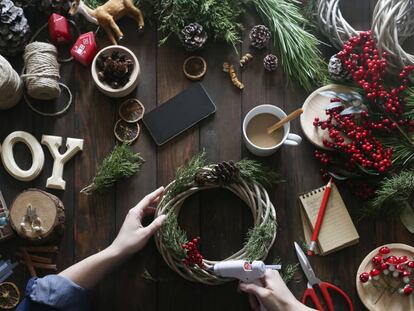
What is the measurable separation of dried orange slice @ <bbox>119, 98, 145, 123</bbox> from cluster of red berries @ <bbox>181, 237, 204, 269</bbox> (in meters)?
0.40

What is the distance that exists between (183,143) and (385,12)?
65 centimetres

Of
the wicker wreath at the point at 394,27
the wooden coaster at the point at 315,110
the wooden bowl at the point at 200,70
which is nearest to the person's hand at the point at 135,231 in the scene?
the wooden bowl at the point at 200,70

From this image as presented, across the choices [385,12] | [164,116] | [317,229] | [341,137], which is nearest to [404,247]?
[317,229]

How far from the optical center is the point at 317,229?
145 cm

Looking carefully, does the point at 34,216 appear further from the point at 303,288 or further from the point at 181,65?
the point at 303,288

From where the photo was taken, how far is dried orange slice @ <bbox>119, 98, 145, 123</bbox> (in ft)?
5.02

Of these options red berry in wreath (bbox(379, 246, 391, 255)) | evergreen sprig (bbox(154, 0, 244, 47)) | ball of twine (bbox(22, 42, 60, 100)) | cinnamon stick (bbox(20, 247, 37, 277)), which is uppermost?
evergreen sprig (bbox(154, 0, 244, 47))

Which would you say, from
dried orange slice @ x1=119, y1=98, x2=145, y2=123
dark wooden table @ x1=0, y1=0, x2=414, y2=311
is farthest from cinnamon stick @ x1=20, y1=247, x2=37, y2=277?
dried orange slice @ x1=119, y1=98, x2=145, y2=123

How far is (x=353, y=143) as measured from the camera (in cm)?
143

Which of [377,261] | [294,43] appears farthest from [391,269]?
[294,43]

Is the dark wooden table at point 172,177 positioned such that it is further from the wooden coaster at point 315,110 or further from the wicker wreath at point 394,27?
the wicker wreath at point 394,27

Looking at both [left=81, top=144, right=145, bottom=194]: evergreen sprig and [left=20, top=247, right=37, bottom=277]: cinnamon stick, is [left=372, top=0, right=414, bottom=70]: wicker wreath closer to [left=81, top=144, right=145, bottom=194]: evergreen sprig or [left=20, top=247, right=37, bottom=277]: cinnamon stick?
[left=81, top=144, right=145, bottom=194]: evergreen sprig

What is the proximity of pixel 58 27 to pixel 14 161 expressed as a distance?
1.32ft

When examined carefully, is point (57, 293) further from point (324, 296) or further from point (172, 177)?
point (324, 296)
